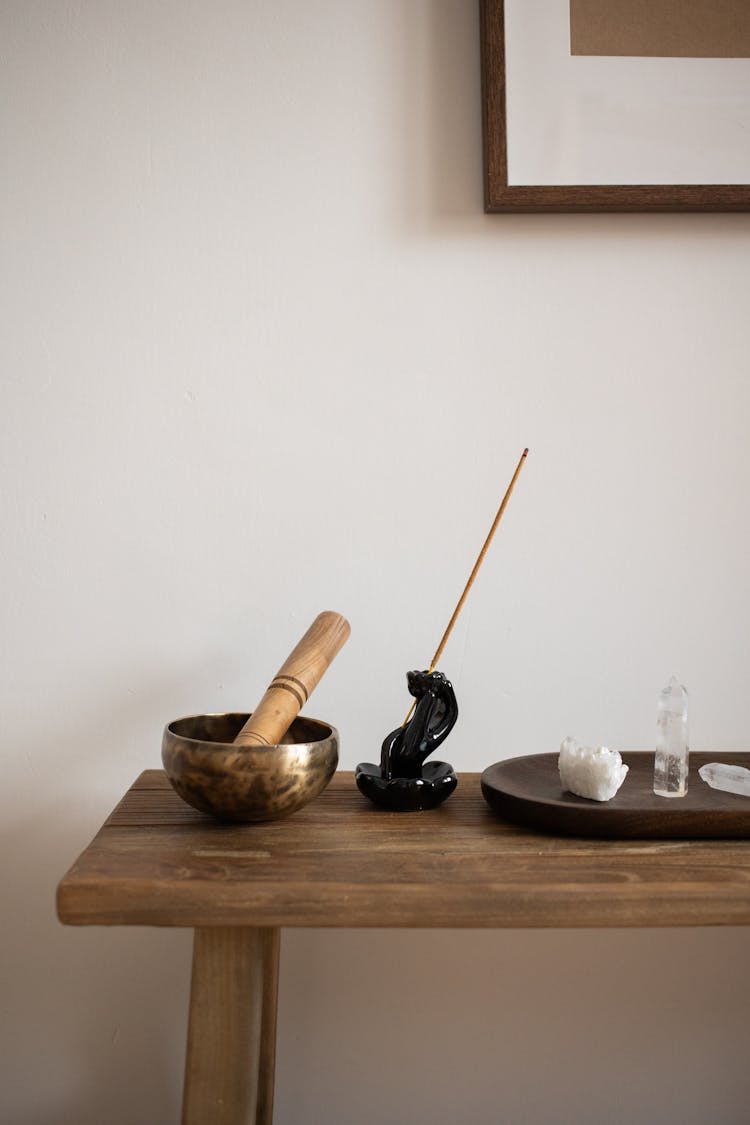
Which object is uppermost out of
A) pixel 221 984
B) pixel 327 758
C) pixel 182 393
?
pixel 182 393

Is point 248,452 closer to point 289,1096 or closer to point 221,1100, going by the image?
point 221,1100

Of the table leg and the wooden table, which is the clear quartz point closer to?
the wooden table

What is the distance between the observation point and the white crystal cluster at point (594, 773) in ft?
2.47

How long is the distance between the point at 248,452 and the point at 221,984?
22.4 inches

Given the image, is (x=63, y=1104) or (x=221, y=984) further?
(x=63, y=1104)

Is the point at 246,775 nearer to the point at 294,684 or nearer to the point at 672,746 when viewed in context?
the point at 294,684

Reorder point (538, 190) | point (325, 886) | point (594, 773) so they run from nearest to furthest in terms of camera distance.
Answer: point (325, 886), point (594, 773), point (538, 190)

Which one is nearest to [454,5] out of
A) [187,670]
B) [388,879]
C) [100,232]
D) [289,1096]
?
[100,232]

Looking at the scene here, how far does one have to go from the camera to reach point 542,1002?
104 cm

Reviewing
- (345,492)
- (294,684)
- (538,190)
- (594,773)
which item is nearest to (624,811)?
(594,773)

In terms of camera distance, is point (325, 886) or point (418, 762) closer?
point (325, 886)

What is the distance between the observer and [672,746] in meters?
0.80

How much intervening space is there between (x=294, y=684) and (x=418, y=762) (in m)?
0.14

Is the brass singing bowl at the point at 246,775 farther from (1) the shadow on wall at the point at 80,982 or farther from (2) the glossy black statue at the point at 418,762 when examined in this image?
(1) the shadow on wall at the point at 80,982
